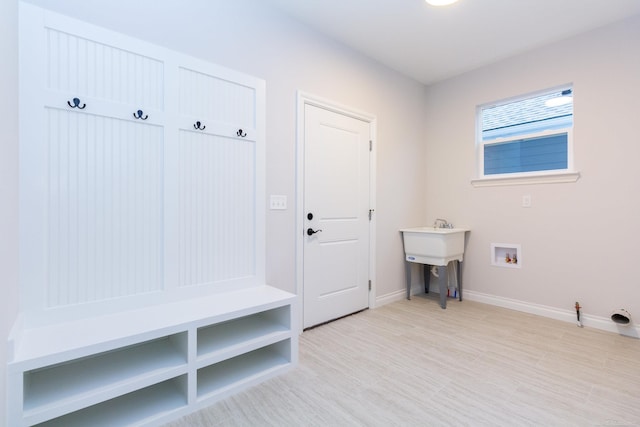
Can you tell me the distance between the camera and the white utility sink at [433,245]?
316 cm

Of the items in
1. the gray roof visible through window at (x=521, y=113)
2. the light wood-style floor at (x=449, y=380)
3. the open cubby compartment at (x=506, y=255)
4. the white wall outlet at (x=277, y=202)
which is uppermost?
the gray roof visible through window at (x=521, y=113)

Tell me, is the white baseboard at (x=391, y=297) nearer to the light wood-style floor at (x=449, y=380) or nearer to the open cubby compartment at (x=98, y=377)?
the light wood-style floor at (x=449, y=380)

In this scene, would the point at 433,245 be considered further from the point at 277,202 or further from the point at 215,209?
the point at 215,209

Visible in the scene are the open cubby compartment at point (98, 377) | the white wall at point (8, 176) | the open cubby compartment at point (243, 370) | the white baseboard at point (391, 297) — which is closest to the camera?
the white wall at point (8, 176)

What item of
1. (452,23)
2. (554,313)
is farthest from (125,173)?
(554,313)

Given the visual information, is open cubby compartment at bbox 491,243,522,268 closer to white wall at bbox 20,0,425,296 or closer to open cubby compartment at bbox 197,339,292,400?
white wall at bbox 20,0,425,296

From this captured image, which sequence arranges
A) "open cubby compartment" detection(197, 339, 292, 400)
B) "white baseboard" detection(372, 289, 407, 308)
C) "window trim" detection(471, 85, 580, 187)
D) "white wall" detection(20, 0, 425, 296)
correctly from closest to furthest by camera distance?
"open cubby compartment" detection(197, 339, 292, 400), "white wall" detection(20, 0, 425, 296), "window trim" detection(471, 85, 580, 187), "white baseboard" detection(372, 289, 407, 308)

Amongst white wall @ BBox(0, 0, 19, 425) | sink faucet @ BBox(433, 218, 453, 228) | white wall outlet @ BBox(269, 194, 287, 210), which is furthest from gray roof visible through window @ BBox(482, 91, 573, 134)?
white wall @ BBox(0, 0, 19, 425)

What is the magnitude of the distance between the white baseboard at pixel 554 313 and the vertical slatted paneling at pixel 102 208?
3286mm

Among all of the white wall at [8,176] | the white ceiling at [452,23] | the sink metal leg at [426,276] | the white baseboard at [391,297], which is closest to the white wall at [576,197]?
the white ceiling at [452,23]

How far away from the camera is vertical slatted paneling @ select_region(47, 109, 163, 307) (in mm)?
1547

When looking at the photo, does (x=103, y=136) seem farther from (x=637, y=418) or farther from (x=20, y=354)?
(x=637, y=418)

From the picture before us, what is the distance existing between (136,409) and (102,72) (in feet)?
5.83

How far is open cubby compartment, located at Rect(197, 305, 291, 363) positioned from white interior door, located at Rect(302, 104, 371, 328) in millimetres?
581
